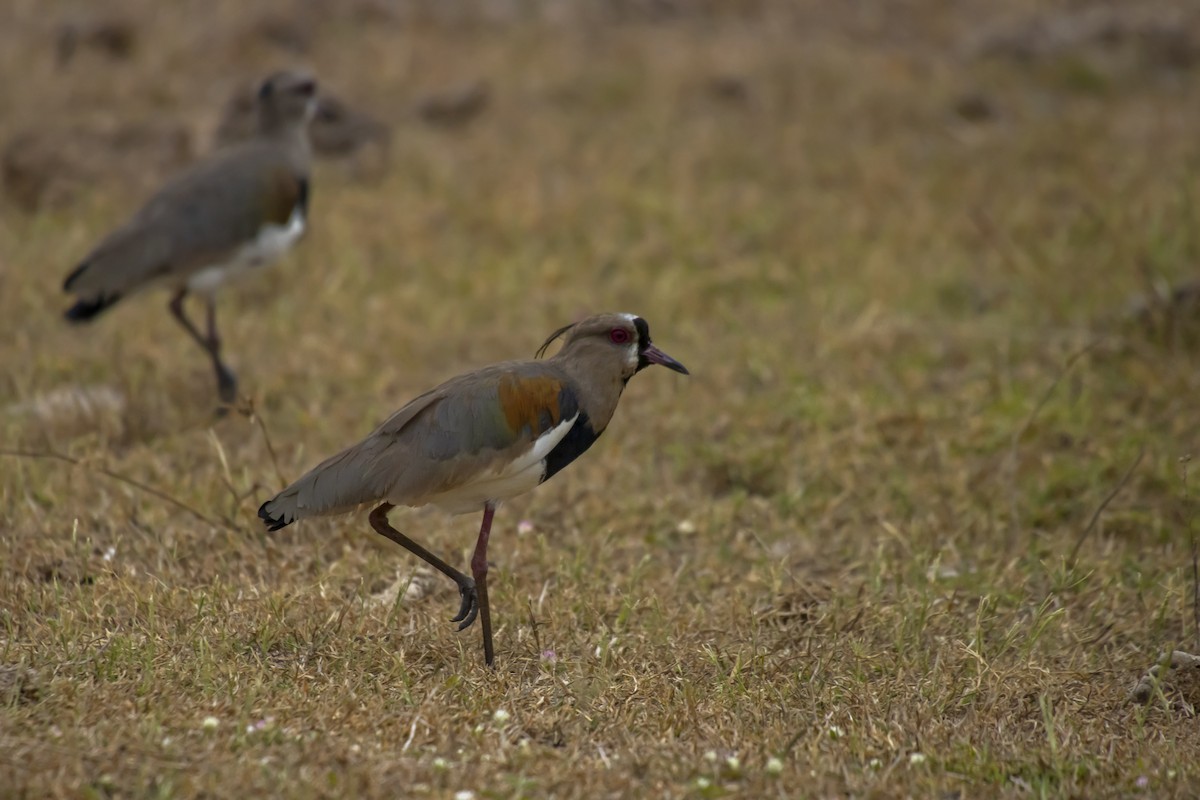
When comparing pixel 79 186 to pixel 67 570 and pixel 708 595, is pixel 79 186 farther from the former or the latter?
pixel 708 595

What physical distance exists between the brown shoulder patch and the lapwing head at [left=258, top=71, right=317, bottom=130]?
3386 millimetres

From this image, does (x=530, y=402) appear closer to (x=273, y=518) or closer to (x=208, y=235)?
(x=273, y=518)

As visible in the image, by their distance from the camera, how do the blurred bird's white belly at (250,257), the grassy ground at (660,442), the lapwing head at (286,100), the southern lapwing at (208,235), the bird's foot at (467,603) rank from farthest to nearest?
1. the lapwing head at (286,100)
2. the blurred bird's white belly at (250,257)
3. the southern lapwing at (208,235)
4. the bird's foot at (467,603)
5. the grassy ground at (660,442)

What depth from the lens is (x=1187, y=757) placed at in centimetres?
374

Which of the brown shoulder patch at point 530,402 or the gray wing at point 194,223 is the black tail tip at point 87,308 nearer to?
the gray wing at point 194,223

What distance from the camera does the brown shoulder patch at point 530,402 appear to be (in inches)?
162

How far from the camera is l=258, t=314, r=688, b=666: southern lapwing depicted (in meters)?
4.07

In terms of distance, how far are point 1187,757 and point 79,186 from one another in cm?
670

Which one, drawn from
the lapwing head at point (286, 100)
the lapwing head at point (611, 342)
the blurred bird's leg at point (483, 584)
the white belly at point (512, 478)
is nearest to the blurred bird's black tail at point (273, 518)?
the white belly at point (512, 478)

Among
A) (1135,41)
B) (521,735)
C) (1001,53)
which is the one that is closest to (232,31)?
(1001,53)

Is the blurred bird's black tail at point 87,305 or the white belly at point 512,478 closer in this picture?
the white belly at point 512,478

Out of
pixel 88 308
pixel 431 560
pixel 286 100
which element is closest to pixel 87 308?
pixel 88 308

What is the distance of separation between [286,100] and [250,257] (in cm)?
94

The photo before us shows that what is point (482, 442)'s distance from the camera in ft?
13.4
